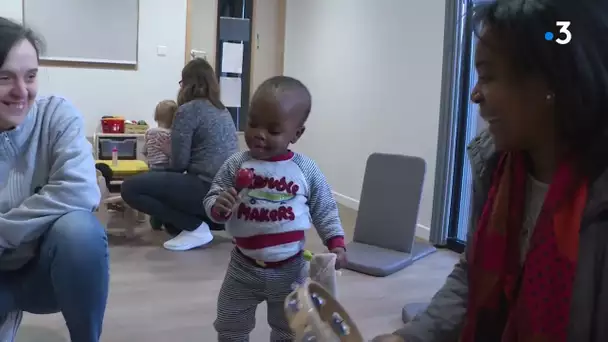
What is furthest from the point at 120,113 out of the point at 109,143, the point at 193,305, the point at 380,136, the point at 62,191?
the point at 62,191

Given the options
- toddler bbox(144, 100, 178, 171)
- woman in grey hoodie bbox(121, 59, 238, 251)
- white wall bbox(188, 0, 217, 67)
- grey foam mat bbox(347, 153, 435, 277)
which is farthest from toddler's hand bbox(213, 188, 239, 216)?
white wall bbox(188, 0, 217, 67)

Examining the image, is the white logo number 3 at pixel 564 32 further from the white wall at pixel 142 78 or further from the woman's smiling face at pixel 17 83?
the white wall at pixel 142 78

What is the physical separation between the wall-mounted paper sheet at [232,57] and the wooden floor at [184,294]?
9.03 feet

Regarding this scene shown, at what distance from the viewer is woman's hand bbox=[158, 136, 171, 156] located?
3.64 m

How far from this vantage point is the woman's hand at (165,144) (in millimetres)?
3645

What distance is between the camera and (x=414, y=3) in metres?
4.15

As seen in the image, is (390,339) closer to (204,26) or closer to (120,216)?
(120,216)

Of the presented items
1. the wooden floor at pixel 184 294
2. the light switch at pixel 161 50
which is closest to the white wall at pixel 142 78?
the light switch at pixel 161 50

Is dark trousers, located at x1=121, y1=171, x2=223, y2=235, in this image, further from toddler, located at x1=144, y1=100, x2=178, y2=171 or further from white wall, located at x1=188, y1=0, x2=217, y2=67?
white wall, located at x1=188, y1=0, x2=217, y2=67

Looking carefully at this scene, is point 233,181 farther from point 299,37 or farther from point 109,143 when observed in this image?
point 299,37

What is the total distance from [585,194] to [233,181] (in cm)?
100

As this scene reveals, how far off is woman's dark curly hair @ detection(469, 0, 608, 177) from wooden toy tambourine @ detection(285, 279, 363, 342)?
0.42m

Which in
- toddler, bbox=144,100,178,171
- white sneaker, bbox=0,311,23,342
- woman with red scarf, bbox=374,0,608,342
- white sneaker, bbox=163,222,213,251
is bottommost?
white sneaker, bbox=163,222,213,251

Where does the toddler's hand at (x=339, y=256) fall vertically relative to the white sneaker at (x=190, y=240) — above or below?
above
